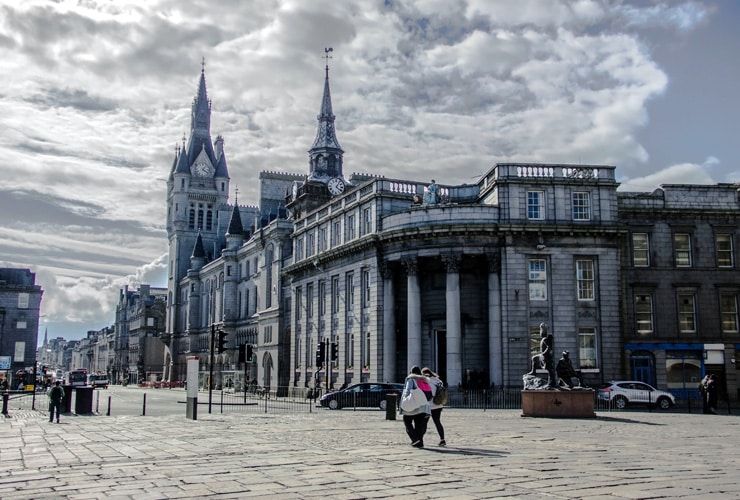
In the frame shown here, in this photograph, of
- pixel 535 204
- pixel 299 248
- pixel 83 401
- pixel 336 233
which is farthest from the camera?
pixel 299 248

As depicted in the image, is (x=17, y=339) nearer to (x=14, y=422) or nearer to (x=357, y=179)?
(x=357, y=179)

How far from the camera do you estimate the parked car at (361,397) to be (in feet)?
122

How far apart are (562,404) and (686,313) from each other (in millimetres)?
20527

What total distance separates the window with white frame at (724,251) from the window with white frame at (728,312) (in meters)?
1.89

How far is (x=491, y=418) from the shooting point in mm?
27984

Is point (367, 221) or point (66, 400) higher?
point (367, 221)

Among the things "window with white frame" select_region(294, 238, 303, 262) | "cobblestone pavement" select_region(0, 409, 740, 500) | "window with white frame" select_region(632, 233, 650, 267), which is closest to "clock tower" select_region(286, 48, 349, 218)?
"window with white frame" select_region(294, 238, 303, 262)

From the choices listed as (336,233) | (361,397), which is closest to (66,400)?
(361,397)

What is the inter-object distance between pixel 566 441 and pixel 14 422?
19.6 m

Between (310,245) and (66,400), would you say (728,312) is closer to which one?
(310,245)

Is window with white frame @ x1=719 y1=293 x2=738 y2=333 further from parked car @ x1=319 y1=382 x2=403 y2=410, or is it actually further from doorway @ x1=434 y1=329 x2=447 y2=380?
parked car @ x1=319 y1=382 x2=403 y2=410

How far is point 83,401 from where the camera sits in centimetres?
3159

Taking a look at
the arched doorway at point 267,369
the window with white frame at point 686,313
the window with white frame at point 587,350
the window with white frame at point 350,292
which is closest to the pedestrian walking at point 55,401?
the window with white frame at point 350,292

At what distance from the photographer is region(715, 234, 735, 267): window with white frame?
45.0 m
